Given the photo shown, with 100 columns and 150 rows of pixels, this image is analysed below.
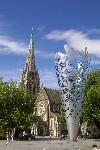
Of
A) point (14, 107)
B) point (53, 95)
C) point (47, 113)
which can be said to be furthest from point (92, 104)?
point (53, 95)

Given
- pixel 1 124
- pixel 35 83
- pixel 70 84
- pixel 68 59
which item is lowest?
pixel 1 124

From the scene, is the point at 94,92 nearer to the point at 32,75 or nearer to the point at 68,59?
the point at 68,59

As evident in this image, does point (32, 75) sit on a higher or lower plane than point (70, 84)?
higher

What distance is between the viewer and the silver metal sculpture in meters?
47.0

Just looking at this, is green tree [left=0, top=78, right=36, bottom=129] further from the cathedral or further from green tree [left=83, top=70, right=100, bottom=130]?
the cathedral

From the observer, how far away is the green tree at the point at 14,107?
196ft

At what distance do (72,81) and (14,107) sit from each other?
19829 mm

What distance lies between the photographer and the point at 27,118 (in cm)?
6066

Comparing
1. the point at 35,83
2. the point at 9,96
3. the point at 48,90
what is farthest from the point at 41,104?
the point at 9,96

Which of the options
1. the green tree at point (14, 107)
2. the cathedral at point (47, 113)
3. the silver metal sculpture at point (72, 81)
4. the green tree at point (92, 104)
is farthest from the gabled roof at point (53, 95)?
the silver metal sculpture at point (72, 81)

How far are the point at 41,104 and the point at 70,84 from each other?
55817 mm

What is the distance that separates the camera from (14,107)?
62938mm

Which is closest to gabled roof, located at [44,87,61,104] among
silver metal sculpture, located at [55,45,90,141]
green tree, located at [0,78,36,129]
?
green tree, located at [0,78,36,129]

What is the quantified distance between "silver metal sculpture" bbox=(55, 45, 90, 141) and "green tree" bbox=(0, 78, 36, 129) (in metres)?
15.2
